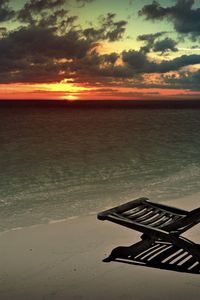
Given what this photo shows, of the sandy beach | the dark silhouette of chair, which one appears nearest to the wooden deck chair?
the dark silhouette of chair

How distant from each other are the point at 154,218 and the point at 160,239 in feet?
1.26

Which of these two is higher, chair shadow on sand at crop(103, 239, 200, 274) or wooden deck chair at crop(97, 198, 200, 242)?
wooden deck chair at crop(97, 198, 200, 242)

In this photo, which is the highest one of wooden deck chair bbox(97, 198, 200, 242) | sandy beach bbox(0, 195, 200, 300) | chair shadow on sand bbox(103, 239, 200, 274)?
wooden deck chair bbox(97, 198, 200, 242)

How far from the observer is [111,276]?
5707 mm

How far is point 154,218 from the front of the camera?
656cm

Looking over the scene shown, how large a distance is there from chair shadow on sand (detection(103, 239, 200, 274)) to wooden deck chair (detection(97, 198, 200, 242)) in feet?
0.96

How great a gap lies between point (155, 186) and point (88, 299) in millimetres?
8464

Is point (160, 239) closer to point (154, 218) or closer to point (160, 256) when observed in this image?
point (160, 256)

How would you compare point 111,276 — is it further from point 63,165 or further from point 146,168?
point 63,165

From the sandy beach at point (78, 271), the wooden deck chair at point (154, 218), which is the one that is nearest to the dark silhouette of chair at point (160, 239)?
the wooden deck chair at point (154, 218)

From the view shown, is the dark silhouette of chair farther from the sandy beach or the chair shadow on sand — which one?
the sandy beach

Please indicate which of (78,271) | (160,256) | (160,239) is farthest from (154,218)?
(78,271)

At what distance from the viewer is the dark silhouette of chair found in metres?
5.89

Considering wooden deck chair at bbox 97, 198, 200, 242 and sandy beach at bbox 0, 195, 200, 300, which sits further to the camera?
wooden deck chair at bbox 97, 198, 200, 242
